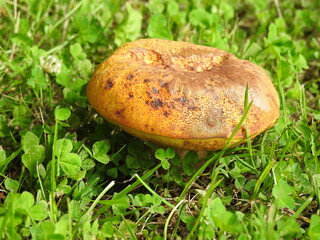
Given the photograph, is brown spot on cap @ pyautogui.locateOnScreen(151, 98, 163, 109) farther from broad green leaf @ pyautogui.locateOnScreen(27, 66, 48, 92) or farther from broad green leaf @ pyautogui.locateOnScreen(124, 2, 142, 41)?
broad green leaf @ pyautogui.locateOnScreen(124, 2, 142, 41)

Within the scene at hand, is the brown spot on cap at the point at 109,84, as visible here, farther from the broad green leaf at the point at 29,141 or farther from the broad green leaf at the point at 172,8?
the broad green leaf at the point at 172,8

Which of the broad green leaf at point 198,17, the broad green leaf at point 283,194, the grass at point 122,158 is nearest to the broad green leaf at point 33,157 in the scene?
the grass at point 122,158

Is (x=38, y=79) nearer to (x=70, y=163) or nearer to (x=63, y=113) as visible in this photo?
(x=63, y=113)

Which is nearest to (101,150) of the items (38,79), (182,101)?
(182,101)

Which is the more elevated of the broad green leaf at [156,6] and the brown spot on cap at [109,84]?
the brown spot on cap at [109,84]

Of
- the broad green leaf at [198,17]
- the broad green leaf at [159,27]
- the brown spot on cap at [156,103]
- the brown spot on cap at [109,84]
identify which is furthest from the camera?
the broad green leaf at [198,17]

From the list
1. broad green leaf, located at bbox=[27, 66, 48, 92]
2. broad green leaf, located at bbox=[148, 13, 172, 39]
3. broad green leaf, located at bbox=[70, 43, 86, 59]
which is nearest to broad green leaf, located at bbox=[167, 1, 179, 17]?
broad green leaf, located at bbox=[148, 13, 172, 39]

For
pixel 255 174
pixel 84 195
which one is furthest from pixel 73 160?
pixel 255 174
